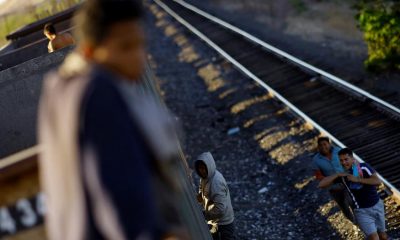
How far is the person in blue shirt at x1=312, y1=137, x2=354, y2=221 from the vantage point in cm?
793

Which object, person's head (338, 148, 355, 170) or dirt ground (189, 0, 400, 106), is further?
dirt ground (189, 0, 400, 106)

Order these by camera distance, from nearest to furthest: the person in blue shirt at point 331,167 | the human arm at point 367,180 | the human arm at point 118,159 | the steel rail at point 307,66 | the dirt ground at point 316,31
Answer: the human arm at point 118,159, the human arm at point 367,180, the person in blue shirt at point 331,167, the steel rail at point 307,66, the dirt ground at point 316,31

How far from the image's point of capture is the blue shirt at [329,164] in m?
7.91

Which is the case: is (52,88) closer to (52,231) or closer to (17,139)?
(52,231)

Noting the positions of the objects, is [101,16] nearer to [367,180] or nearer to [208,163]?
[208,163]

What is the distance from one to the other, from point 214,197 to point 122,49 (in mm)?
5963

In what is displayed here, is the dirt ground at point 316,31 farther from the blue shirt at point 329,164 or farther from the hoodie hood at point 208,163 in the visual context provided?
the hoodie hood at point 208,163

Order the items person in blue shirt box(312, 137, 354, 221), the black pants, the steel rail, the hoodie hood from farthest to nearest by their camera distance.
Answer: the steel rail, the black pants, person in blue shirt box(312, 137, 354, 221), the hoodie hood

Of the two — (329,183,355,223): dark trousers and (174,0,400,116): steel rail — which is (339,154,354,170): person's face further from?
(174,0,400,116): steel rail

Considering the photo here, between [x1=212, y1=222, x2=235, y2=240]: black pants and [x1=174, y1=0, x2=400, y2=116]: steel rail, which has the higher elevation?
[x1=174, y1=0, x2=400, y2=116]: steel rail

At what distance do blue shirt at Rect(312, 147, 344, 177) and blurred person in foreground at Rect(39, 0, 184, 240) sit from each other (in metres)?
5.87

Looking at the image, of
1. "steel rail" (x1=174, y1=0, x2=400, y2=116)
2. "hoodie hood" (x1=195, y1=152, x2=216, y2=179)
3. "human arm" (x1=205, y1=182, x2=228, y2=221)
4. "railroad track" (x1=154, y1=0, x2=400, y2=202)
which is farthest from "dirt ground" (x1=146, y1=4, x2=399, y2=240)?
"hoodie hood" (x1=195, y1=152, x2=216, y2=179)

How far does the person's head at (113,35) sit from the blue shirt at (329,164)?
597cm

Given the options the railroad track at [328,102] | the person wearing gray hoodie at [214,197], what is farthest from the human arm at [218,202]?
the railroad track at [328,102]
